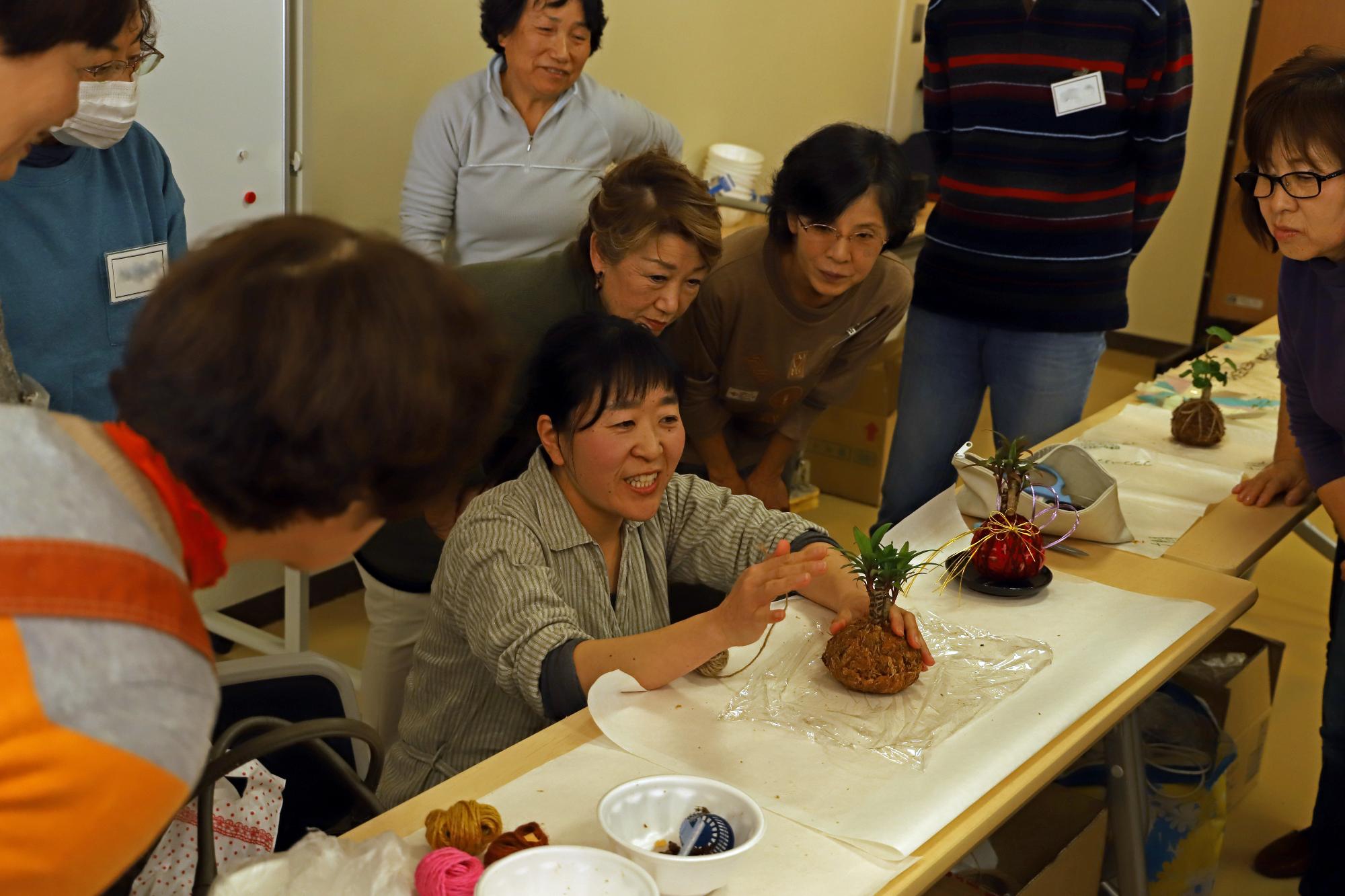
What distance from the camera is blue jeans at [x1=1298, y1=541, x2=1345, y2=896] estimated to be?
6.93ft

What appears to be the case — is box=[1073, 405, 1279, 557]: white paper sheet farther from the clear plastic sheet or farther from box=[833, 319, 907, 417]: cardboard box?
box=[833, 319, 907, 417]: cardboard box

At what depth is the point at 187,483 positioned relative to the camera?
77cm

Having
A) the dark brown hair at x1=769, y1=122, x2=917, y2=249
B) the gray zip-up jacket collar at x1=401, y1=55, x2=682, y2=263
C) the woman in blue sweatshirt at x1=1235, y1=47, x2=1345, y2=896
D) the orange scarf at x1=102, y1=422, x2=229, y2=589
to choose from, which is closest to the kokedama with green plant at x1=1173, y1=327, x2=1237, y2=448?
the woman in blue sweatshirt at x1=1235, y1=47, x2=1345, y2=896

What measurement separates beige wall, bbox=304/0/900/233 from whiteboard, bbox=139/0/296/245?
0.09m

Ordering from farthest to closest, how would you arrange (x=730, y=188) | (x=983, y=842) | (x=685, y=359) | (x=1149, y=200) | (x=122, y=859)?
(x=730, y=188) < (x=1149, y=200) < (x=685, y=359) < (x=983, y=842) < (x=122, y=859)

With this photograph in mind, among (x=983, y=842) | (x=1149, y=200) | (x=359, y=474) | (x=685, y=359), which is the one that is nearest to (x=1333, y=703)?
(x=983, y=842)

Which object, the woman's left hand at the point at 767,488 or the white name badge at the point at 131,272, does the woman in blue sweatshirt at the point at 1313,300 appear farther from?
the white name badge at the point at 131,272

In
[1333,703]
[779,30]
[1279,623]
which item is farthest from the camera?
[779,30]

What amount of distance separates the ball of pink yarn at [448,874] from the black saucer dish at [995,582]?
3.27 feet

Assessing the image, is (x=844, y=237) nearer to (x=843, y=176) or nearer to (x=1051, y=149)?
(x=843, y=176)

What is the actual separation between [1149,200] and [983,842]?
57.7 inches

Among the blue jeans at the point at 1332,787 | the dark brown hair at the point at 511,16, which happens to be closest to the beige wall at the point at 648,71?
the dark brown hair at the point at 511,16

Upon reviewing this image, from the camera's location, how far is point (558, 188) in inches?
118

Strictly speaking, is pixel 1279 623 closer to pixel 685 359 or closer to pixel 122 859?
pixel 685 359
